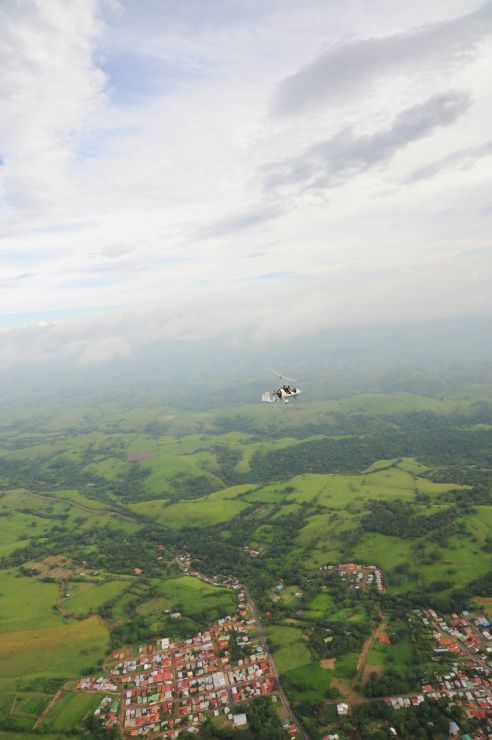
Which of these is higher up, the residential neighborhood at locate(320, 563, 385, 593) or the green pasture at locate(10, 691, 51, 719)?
the green pasture at locate(10, 691, 51, 719)

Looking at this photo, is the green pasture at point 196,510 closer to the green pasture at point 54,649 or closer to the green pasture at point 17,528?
the green pasture at point 17,528

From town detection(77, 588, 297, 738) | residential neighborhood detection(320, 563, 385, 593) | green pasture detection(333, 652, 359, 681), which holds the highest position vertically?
town detection(77, 588, 297, 738)

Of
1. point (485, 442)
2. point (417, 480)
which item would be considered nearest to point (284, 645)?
point (417, 480)

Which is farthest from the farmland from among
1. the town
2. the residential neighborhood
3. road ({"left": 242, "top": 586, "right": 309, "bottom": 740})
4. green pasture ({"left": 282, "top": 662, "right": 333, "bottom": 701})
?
the town

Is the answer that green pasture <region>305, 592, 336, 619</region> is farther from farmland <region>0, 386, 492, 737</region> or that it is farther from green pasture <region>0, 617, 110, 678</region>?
green pasture <region>0, 617, 110, 678</region>

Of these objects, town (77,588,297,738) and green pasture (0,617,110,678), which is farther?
green pasture (0,617,110,678)

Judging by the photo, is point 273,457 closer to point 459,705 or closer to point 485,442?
point 485,442

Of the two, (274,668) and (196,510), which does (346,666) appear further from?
(196,510)
